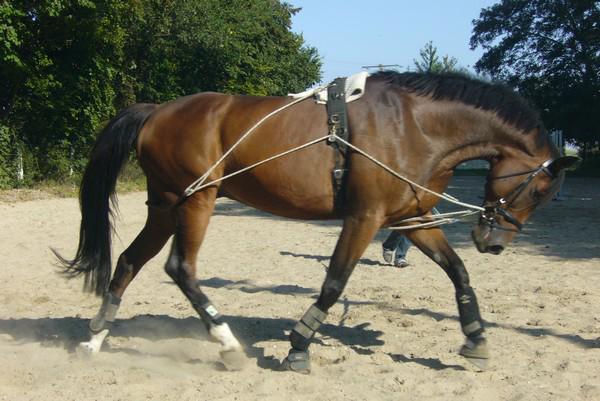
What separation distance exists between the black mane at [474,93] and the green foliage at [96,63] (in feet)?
48.8

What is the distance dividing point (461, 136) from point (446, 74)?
53 cm

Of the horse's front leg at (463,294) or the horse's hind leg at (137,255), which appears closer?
the horse's front leg at (463,294)

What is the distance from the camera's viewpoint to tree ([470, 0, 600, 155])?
3075 centimetres

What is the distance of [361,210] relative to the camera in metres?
4.29

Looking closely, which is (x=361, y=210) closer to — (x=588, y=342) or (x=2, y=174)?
(x=588, y=342)

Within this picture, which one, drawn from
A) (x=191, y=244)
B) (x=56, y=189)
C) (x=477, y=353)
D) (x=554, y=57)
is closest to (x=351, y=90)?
(x=191, y=244)

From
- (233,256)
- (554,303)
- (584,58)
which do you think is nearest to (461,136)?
(554,303)

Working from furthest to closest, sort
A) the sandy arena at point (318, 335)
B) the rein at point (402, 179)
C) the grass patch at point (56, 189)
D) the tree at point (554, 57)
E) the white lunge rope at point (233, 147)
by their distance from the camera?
the tree at point (554, 57) < the grass patch at point (56, 189) < the white lunge rope at point (233, 147) < the rein at point (402, 179) < the sandy arena at point (318, 335)

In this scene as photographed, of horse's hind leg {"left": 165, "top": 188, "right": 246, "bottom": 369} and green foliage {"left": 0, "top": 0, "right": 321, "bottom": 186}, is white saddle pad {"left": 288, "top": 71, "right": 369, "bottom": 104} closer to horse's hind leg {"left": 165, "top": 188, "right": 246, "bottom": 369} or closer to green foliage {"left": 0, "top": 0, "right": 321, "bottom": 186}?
horse's hind leg {"left": 165, "top": 188, "right": 246, "bottom": 369}

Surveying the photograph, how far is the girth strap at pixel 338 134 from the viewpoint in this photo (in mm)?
4348

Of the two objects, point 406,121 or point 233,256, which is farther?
point 233,256

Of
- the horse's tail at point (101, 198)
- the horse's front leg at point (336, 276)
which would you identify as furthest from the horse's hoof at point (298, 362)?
the horse's tail at point (101, 198)

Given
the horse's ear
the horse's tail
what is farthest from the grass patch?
the horse's ear

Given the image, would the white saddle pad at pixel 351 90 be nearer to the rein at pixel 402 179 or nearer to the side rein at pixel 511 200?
the rein at pixel 402 179
